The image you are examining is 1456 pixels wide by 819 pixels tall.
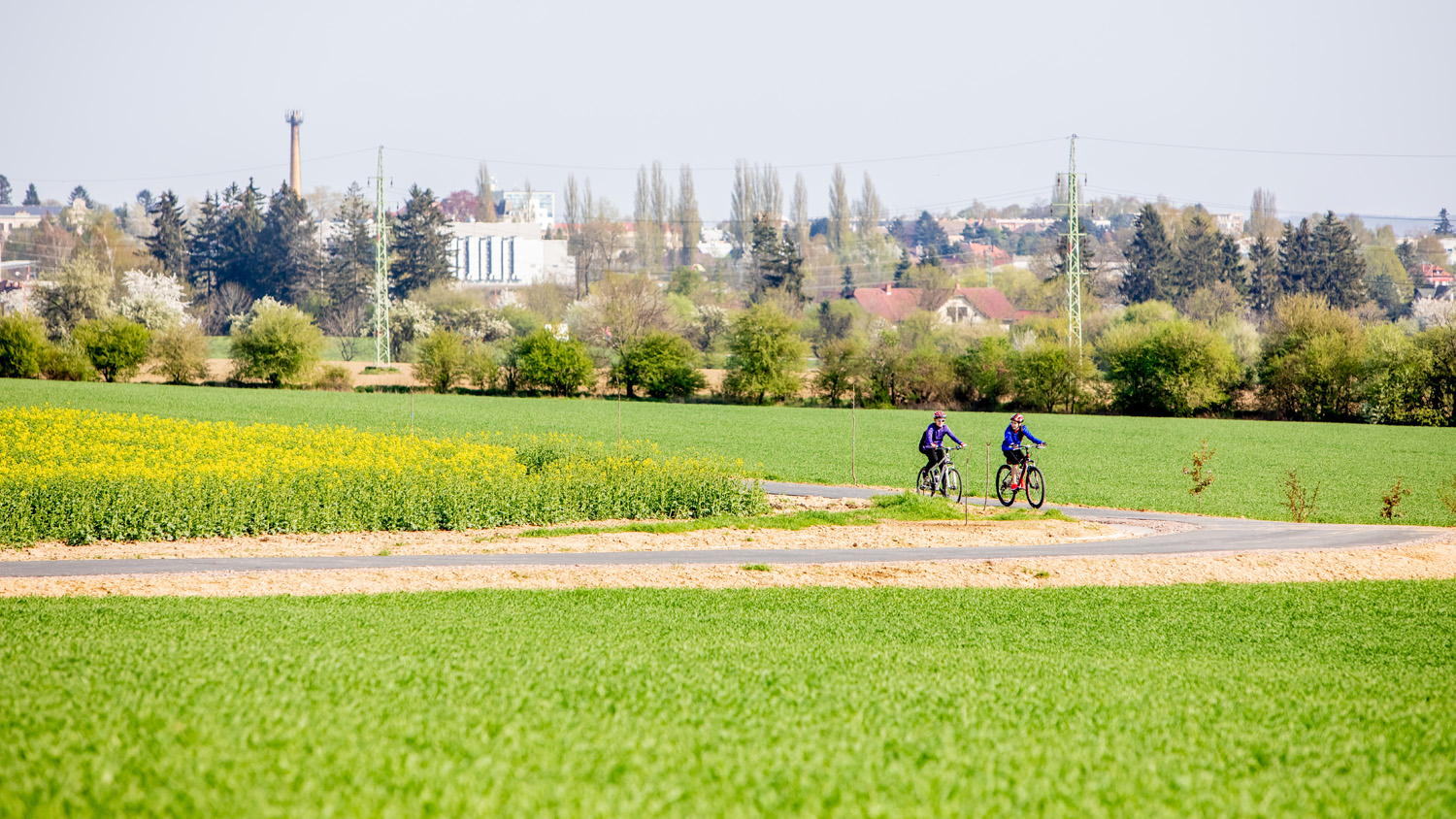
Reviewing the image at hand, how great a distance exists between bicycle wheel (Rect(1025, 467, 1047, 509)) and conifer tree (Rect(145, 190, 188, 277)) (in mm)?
103611

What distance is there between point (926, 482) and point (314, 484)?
12.3 meters

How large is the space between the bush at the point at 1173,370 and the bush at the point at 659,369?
24.0 meters

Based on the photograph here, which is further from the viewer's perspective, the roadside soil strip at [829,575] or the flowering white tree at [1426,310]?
the flowering white tree at [1426,310]

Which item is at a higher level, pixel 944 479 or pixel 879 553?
pixel 944 479

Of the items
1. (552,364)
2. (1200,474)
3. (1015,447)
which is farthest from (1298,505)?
(552,364)

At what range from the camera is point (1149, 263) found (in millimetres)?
102000

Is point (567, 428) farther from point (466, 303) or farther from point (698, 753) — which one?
point (466, 303)

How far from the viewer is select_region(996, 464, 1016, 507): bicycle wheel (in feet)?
74.2

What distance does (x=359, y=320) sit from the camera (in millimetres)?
102688

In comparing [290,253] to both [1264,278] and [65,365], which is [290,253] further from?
[1264,278]

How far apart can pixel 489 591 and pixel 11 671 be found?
583 centimetres

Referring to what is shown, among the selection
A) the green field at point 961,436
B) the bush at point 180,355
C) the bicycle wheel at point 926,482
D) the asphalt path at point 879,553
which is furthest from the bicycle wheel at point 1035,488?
the bush at point 180,355

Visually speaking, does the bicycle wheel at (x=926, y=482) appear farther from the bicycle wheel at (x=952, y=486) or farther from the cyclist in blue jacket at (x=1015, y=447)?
the cyclist in blue jacket at (x=1015, y=447)

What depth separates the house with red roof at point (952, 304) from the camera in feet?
361
